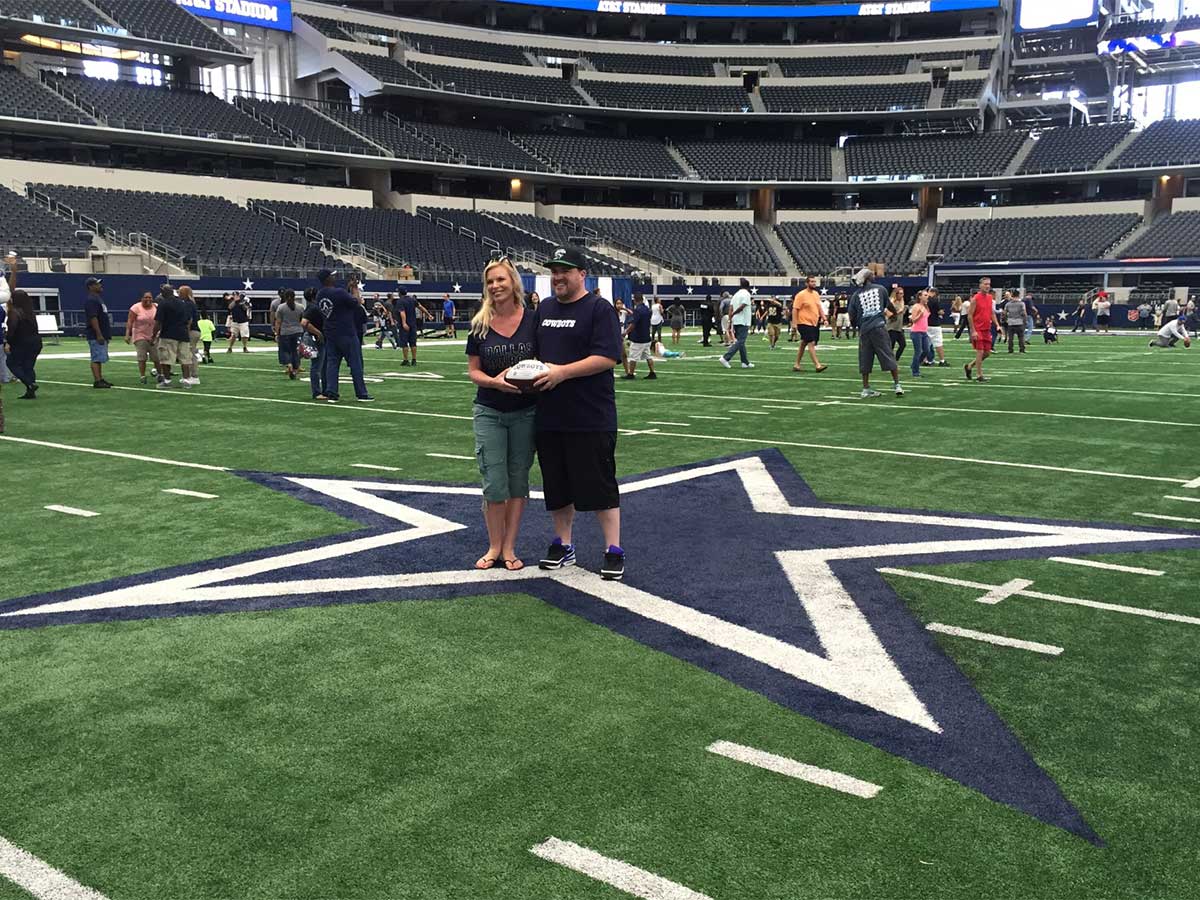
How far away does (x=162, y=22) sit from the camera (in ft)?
161

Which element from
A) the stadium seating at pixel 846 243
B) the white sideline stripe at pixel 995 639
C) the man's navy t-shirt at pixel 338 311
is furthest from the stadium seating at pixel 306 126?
the white sideline stripe at pixel 995 639

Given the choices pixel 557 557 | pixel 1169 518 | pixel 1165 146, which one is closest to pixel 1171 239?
pixel 1165 146

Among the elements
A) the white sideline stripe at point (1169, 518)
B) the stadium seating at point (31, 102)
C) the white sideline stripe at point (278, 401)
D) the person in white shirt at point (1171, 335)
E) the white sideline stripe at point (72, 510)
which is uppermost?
the stadium seating at point (31, 102)

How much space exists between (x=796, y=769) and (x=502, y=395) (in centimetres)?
279

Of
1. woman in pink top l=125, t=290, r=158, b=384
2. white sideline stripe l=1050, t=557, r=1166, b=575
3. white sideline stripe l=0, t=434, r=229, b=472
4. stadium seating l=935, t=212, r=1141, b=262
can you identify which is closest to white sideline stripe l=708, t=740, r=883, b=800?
white sideline stripe l=1050, t=557, r=1166, b=575

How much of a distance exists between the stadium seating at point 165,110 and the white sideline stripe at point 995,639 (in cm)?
4672

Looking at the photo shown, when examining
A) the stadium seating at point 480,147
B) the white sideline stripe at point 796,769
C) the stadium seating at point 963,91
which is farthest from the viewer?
the stadium seating at point 963,91

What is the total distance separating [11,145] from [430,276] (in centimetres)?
1798

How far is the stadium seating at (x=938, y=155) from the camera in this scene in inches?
2427

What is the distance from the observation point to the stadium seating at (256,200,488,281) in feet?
155

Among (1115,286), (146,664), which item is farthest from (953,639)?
(1115,286)

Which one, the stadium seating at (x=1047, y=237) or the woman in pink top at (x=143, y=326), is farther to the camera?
the stadium seating at (x=1047, y=237)

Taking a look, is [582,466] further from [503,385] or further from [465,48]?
[465,48]

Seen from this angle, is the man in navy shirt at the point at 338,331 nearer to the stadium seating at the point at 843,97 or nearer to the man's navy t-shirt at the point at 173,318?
the man's navy t-shirt at the point at 173,318
